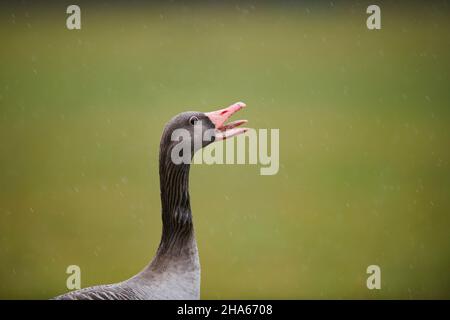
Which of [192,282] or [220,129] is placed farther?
[220,129]

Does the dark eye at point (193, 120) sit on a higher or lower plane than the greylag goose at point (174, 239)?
higher

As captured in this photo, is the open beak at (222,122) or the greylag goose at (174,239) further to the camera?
the open beak at (222,122)

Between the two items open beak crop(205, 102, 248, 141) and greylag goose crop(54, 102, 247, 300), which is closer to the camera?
greylag goose crop(54, 102, 247, 300)

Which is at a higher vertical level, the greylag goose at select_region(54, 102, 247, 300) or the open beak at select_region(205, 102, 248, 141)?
the open beak at select_region(205, 102, 248, 141)

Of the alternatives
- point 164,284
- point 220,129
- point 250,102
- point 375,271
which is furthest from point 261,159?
point 164,284

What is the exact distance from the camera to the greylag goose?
2912 mm

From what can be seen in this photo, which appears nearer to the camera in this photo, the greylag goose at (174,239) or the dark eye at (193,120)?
the greylag goose at (174,239)

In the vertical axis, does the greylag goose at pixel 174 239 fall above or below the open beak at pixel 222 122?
below

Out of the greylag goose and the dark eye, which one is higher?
the dark eye

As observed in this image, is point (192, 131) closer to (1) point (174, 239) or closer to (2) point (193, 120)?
(2) point (193, 120)

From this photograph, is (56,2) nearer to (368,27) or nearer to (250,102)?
(250,102)

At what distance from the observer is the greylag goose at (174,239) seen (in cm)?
291

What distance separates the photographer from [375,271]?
5.29 metres

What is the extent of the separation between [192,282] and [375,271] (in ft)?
9.30
